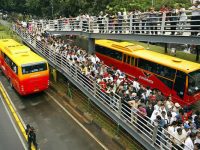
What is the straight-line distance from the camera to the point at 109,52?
74.0 feet

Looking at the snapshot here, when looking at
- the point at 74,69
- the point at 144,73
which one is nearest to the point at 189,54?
the point at 144,73

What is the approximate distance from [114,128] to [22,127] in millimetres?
4966

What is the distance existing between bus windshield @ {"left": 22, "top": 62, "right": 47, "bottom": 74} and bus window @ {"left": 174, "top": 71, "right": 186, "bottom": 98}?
8.43 m

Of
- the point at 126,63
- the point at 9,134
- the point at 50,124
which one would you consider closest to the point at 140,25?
the point at 126,63

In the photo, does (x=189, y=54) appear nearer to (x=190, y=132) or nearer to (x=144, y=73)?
(x=144, y=73)

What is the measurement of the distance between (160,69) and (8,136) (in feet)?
32.4

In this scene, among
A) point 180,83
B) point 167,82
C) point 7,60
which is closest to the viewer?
point 180,83

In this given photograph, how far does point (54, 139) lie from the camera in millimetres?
13812

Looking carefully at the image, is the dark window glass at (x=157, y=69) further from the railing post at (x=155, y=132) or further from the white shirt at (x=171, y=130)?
the railing post at (x=155, y=132)

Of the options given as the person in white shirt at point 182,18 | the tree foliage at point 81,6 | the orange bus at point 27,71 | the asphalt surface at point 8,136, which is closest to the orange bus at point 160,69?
the person in white shirt at point 182,18

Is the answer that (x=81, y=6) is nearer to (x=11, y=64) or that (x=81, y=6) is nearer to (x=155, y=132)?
(x=11, y=64)

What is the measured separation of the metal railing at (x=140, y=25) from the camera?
1471 cm

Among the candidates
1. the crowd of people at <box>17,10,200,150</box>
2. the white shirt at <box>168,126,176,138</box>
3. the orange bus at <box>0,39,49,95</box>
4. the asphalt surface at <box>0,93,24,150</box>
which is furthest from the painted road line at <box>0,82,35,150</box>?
the white shirt at <box>168,126,176,138</box>

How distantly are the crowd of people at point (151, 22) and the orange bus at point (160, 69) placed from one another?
6.13ft
